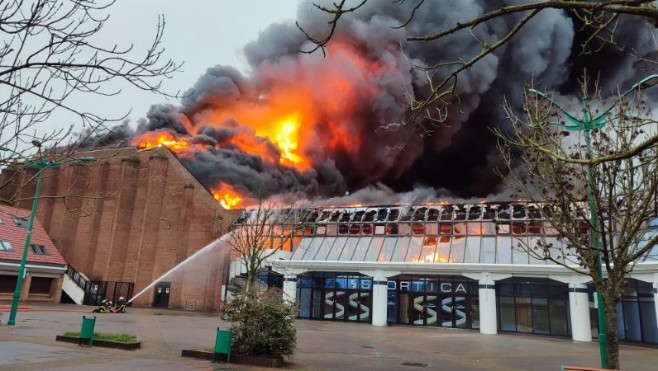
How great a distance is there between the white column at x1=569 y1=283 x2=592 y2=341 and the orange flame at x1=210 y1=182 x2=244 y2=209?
112ft

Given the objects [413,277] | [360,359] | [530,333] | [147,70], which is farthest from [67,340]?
[530,333]

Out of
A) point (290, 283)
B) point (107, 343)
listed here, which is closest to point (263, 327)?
point (107, 343)

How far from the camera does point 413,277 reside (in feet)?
109

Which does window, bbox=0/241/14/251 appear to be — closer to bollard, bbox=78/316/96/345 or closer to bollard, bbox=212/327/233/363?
bollard, bbox=78/316/96/345

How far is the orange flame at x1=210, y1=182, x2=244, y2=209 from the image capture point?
51281 mm

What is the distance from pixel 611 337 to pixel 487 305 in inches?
771

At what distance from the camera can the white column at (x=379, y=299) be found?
32.2 meters

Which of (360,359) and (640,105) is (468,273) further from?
(640,105)

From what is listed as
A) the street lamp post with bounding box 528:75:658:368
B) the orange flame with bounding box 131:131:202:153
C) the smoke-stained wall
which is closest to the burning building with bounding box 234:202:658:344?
the smoke-stained wall

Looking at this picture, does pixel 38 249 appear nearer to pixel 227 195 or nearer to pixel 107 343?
pixel 227 195

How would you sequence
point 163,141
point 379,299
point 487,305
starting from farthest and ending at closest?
1. point 163,141
2. point 379,299
3. point 487,305

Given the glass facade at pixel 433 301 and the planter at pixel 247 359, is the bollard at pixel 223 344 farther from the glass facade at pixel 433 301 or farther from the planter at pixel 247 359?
the glass facade at pixel 433 301

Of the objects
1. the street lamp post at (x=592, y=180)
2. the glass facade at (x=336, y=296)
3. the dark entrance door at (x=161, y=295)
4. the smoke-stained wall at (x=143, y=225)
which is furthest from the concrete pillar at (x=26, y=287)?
the street lamp post at (x=592, y=180)

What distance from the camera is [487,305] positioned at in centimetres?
2973
